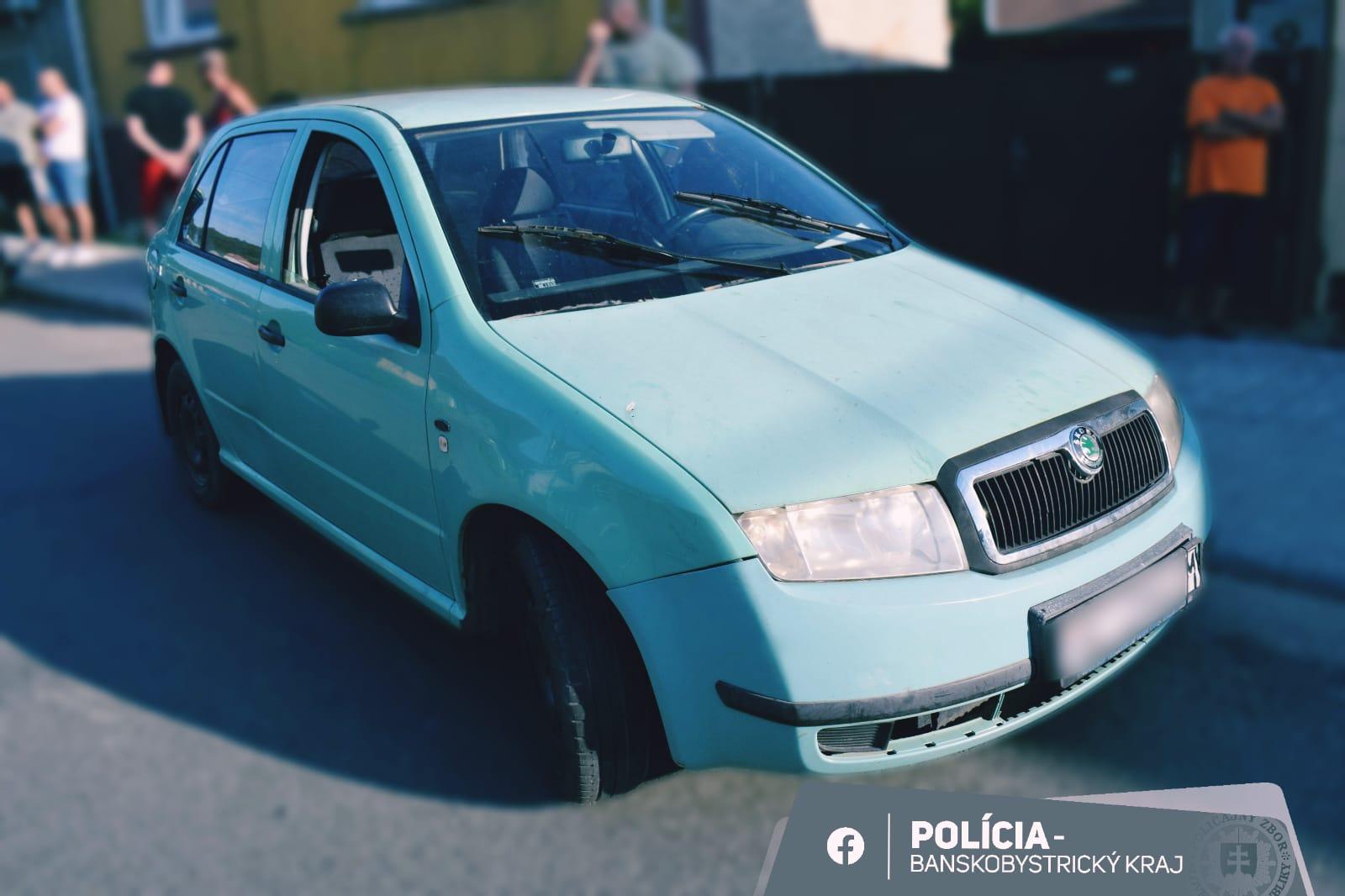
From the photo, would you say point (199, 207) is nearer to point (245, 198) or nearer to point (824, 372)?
point (245, 198)

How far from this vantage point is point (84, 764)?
338cm

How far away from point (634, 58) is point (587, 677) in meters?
6.10

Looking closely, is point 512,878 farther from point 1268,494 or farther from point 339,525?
point 1268,494

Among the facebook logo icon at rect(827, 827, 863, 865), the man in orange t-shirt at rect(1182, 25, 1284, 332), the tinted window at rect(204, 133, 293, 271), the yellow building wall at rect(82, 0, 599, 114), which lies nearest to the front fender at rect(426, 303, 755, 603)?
the facebook logo icon at rect(827, 827, 863, 865)

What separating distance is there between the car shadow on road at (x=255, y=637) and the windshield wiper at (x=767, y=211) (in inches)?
58.4

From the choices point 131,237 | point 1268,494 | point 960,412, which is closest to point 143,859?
point 960,412

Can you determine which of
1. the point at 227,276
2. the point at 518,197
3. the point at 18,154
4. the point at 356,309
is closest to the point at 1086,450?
the point at 518,197

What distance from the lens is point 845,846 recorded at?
2090mm

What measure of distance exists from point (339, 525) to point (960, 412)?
196 centimetres

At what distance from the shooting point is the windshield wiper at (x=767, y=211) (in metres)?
3.79

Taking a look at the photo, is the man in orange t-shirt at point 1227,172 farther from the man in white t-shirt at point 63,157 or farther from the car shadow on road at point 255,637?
the man in white t-shirt at point 63,157

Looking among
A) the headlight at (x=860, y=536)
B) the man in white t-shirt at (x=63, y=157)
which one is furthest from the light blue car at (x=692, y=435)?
the man in white t-shirt at (x=63, y=157)
